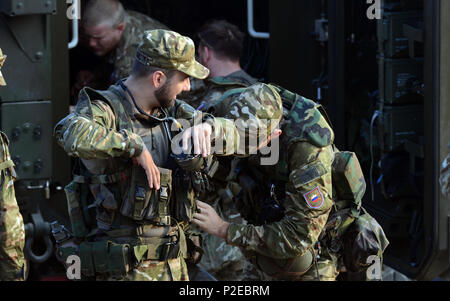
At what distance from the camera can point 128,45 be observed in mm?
6230

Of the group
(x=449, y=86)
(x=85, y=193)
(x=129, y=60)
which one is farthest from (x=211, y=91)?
(x=85, y=193)

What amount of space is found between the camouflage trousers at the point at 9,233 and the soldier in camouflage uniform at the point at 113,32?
2.02 m

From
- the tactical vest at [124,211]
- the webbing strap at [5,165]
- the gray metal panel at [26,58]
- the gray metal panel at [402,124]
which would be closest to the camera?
the tactical vest at [124,211]

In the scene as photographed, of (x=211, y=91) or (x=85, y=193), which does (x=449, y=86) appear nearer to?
(x=211, y=91)

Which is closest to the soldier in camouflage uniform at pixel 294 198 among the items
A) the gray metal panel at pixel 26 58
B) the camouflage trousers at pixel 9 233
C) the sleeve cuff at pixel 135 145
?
the sleeve cuff at pixel 135 145

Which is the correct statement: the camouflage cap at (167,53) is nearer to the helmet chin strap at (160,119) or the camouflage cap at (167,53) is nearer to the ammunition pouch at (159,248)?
the helmet chin strap at (160,119)

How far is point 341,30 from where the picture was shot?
230 inches

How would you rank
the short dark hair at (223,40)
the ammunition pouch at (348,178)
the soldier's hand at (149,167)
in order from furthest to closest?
the short dark hair at (223,40) → the ammunition pouch at (348,178) → the soldier's hand at (149,167)

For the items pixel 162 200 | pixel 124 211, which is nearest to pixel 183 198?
A: pixel 162 200

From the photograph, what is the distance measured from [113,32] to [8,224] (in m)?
2.21

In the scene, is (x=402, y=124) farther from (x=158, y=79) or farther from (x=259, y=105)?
(x=158, y=79)

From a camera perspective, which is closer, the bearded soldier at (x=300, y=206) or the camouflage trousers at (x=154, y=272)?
the camouflage trousers at (x=154, y=272)

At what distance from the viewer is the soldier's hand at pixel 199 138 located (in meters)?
3.81

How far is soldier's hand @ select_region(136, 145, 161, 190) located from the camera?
3.87m
